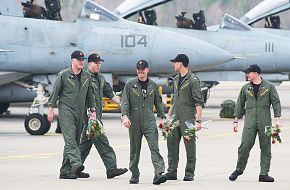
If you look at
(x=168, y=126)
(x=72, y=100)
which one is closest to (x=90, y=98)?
(x=72, y=100)

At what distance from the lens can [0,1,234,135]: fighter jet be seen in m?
25.4

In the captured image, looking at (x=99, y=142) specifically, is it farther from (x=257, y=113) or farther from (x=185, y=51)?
(x=185, y=51)

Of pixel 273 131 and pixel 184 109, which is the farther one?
pixel 184 109

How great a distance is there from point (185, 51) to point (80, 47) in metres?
2.31

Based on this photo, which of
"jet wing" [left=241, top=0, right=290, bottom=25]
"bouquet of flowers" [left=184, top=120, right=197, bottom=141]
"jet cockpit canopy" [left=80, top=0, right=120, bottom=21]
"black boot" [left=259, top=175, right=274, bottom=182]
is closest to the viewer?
"black boot" [left=259, top=175, right=274, bottom=182]

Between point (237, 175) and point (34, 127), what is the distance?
8.83 m

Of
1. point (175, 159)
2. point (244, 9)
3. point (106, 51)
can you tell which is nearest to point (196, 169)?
point (175, 159)

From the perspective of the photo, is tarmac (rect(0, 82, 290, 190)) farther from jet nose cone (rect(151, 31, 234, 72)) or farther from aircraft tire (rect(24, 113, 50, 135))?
jet nose cone (rect(151, 31, 234, 72))

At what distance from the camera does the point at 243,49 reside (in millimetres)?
32281

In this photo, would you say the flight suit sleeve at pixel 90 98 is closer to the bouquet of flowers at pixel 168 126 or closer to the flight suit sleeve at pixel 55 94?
the flight suit sleeve at pixel 55 94

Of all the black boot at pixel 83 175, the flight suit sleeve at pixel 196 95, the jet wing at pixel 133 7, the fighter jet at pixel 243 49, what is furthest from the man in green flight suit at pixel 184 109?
the fighter jet at pixel 243 49

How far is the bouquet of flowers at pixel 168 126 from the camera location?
1462 cm

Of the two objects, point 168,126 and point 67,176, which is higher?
point 168,126

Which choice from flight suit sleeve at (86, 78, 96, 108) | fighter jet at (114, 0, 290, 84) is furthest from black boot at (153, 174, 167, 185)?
fighter jet at (114, 0, 290, 84)
